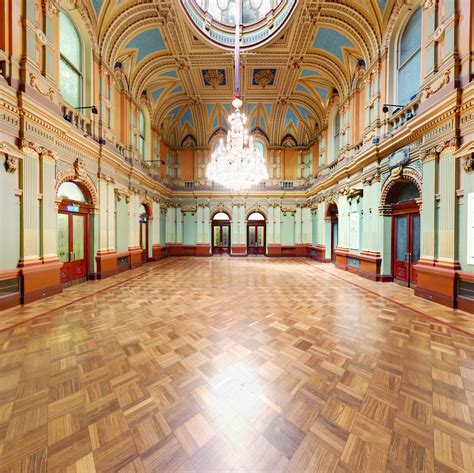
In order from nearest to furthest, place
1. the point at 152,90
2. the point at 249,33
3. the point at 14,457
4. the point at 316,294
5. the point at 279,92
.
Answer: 1. the point at 14,457
2. the point at 316,294
3. the point at 249,33
4. the point at 152,90
5. the point at 279,92

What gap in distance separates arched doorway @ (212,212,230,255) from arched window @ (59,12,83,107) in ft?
32.5

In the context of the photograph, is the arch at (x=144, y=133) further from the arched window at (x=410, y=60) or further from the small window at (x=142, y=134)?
the arched window at (x=410, y=60)

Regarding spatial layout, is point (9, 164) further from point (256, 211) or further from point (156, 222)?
point (256, 211)

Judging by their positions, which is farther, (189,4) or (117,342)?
(189,4)

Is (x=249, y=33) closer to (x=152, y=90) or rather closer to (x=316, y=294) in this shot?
(x=152, y=90)

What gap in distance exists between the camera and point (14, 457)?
1.48 m

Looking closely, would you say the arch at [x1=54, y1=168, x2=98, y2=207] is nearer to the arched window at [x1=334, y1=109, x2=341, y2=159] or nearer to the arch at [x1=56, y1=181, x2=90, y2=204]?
the arch at [x1=56, y1=181, x2=90, y2=204]

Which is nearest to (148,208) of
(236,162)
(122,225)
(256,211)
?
(122,225)

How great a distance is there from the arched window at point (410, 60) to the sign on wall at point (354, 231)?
12.8 ft

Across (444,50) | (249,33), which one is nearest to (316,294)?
(444,50)

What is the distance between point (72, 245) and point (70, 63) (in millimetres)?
5447

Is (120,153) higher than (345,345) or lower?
higher

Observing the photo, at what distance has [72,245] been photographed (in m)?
6.69

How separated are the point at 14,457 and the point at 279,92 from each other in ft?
49.1
